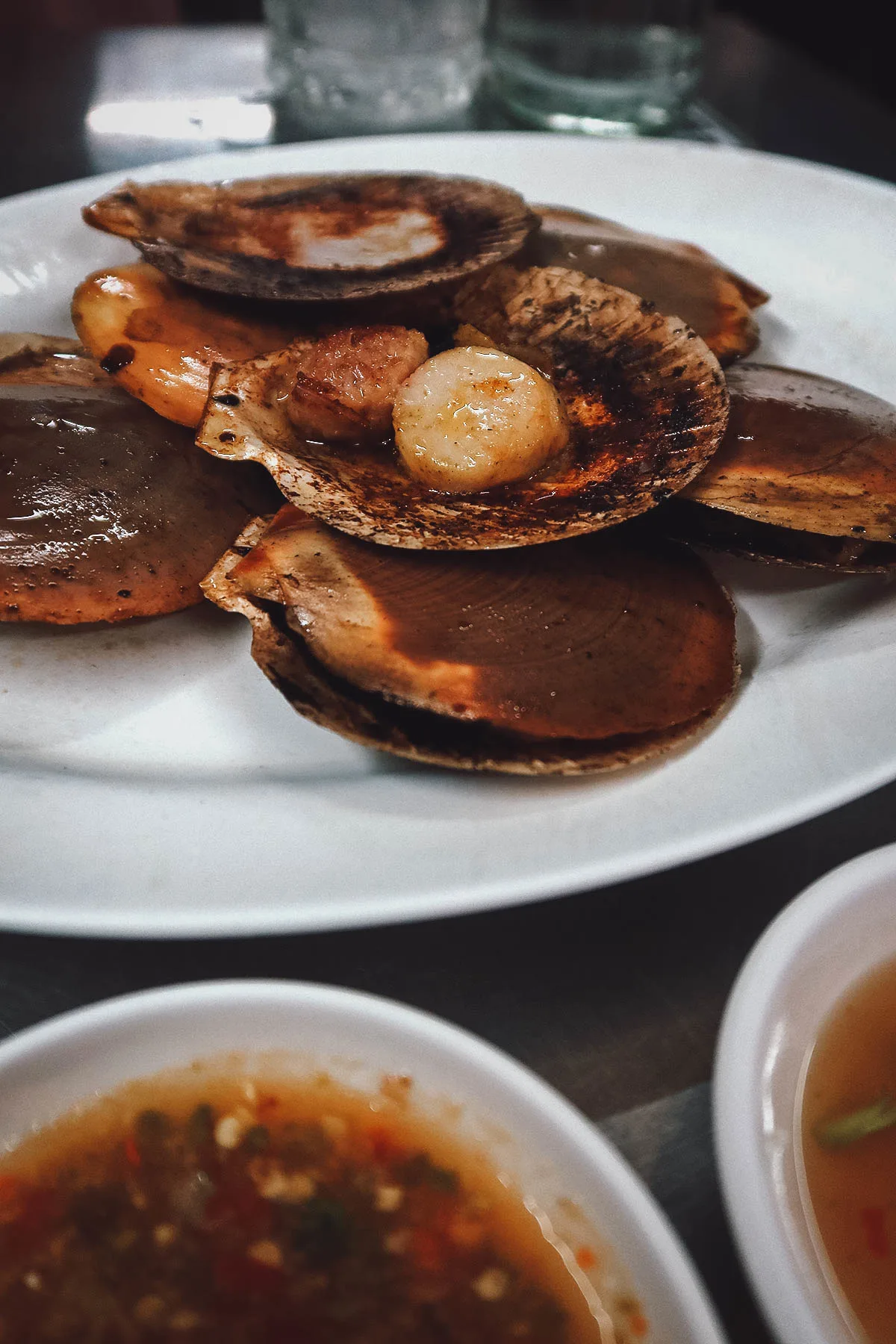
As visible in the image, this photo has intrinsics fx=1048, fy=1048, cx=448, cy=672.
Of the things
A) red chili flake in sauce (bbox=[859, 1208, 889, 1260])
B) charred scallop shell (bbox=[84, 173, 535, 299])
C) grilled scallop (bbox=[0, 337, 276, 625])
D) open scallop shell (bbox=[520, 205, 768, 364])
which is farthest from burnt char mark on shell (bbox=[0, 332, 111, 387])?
red chili flake in sauce (bbox=[859, 1208, 889, 1260])

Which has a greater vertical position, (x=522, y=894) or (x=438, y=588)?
(x=438, y=588)

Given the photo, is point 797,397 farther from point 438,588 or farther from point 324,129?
point 324,129

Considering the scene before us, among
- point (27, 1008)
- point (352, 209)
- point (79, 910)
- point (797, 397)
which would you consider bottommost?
point (27, 1008)

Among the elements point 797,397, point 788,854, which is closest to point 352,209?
point 797,397

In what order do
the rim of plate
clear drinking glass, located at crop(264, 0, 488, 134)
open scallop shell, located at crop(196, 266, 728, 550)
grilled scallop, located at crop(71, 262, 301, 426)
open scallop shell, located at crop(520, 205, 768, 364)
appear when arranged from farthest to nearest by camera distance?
clear drinking glass, located at crop(264, 0, 488, 134)
the rim of plate
open scallop shell, located at crop(520, 205, 768, 364)
grilled scallop, located at crop(71, 262, 301, 426)
open scallop shell, located at crop(196, 266, 728, 550)

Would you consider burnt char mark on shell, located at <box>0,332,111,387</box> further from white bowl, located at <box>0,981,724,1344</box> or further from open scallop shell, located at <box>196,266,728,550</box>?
white bowl, located at <box>0,981,724,1344</box>

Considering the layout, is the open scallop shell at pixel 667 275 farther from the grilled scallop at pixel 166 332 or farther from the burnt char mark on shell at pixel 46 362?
the burnt char mark on shell at pixel 46 362
